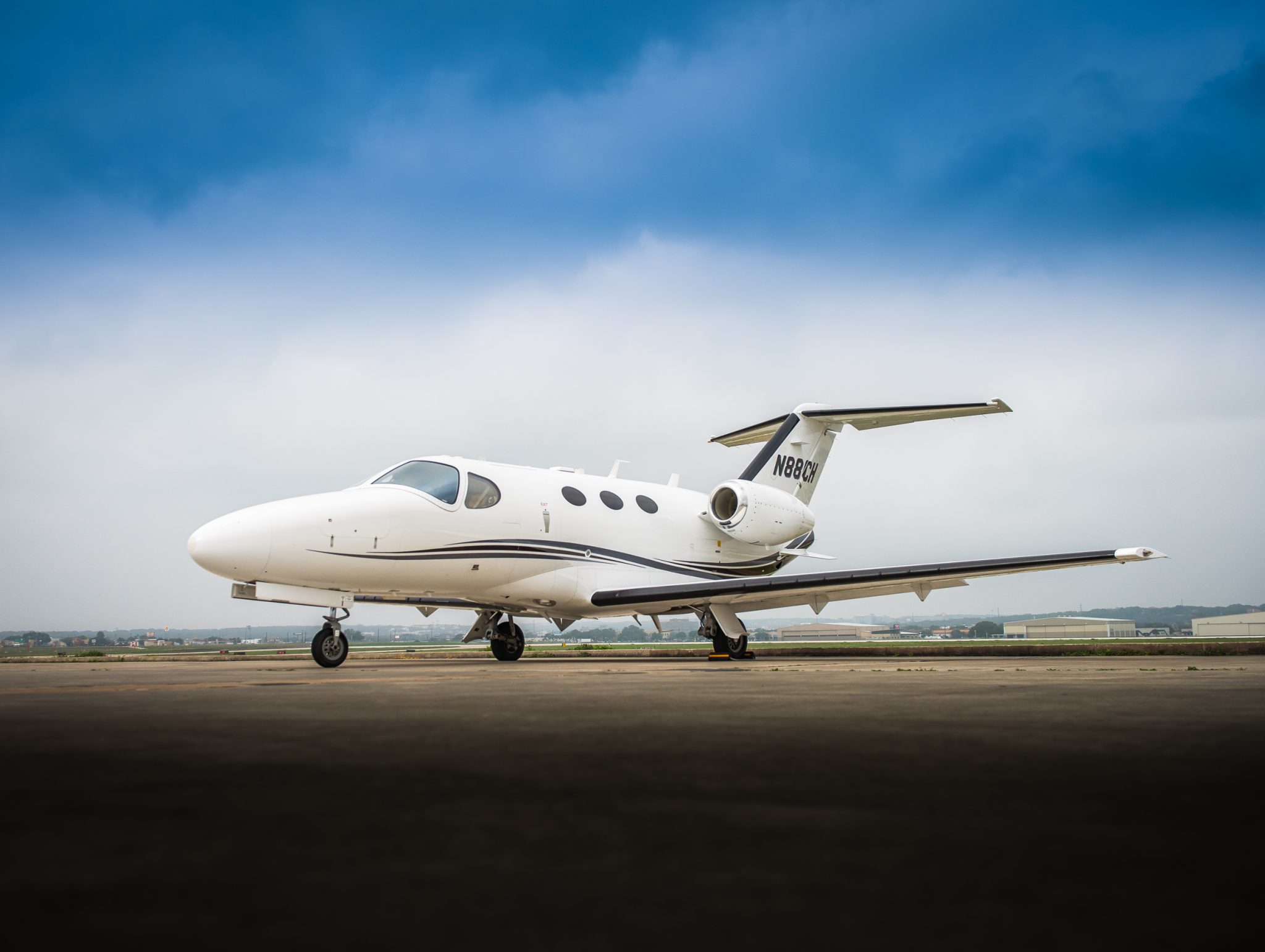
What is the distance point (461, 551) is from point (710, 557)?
638cm

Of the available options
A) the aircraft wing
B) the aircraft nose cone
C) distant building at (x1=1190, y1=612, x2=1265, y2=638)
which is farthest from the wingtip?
distant building at (x1=1190, y1=612, x2=1265, y2=638)

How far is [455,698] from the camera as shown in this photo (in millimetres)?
6973

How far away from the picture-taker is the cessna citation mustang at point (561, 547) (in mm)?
13711

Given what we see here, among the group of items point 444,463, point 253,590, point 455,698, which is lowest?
point 455,698

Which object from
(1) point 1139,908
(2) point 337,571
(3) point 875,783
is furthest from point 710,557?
(1) point 1139,908

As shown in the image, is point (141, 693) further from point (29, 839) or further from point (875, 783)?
point (875, 783)

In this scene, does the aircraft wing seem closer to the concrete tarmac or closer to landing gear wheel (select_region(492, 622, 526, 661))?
landing gear wheel (select_region(492, 622, 526, 661))

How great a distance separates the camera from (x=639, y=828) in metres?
2.58

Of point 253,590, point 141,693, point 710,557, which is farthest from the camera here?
point 710,557

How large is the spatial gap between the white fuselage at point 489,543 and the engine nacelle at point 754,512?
51 cm

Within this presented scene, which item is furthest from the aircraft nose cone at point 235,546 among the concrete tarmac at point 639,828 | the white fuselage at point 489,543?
the concrete tarmac at point 639,828

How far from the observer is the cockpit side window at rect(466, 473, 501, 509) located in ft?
51.1

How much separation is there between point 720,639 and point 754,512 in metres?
3.04

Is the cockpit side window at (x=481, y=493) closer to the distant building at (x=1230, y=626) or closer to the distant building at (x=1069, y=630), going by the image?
the distant building at (x=1230, y=626)
